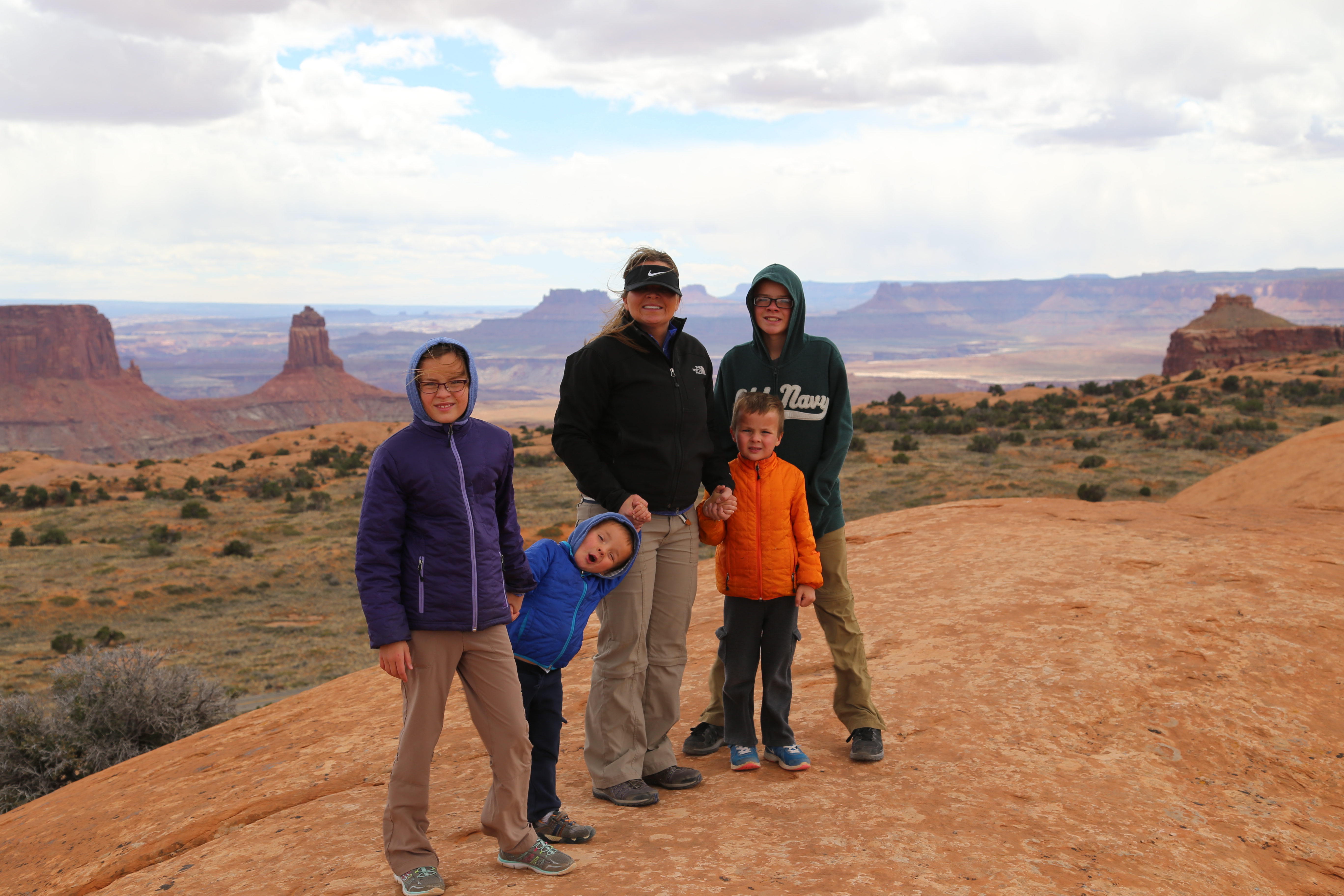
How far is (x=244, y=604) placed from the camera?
52.7 ft

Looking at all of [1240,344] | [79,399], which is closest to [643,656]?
[1240,344]

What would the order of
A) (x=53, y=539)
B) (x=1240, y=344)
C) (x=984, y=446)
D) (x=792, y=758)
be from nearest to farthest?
1. (x=792, y=758)
2. (x=53, y=539)
3. (x=984, y=446)
4. (x=1240, y=344)

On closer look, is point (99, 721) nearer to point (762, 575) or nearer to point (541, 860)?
point (541, 860)

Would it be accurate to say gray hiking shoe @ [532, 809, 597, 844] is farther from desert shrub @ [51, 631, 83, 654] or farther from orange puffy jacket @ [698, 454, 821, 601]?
desert shrub @ [51, 631, 83, 654]

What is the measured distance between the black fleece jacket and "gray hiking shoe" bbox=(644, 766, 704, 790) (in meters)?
1.16

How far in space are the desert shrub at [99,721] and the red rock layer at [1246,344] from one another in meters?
73.3

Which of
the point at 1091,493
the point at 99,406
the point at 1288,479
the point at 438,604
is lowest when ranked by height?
the point at 99,406

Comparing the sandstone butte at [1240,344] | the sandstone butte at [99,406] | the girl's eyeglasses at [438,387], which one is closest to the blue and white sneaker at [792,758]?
the girl's eyeglasses at [438,387]

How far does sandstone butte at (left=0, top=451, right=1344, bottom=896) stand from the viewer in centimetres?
311

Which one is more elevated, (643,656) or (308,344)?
(308,344)

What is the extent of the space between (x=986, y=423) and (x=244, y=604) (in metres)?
23.1

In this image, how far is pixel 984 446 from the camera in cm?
2289

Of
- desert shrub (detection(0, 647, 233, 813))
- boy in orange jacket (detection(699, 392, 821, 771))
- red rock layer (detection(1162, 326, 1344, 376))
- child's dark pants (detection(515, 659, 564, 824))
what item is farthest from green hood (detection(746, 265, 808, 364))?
red rock layer (detection(1162, 326, 1344, 376))

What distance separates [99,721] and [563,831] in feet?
19.2
